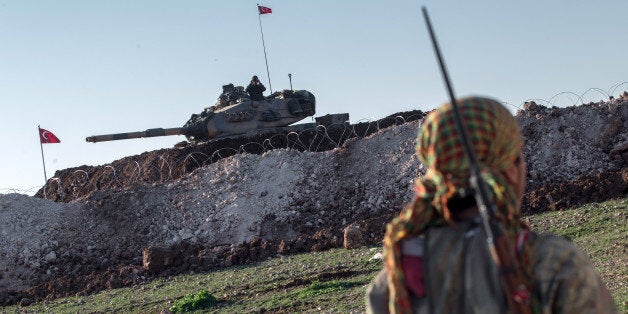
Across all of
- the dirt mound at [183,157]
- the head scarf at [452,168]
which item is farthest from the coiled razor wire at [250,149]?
the head scarf at [452,168]

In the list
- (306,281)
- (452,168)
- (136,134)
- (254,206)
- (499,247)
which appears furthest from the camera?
(136,134)

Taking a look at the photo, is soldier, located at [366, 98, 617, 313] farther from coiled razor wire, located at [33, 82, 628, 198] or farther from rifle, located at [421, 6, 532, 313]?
coiled razor wire, located at [33, 82, 628, 198]

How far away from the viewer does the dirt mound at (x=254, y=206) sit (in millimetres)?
19062

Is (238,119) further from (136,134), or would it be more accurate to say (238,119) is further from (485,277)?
(485,277)

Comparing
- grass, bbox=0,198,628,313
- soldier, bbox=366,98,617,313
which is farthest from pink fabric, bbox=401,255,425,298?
grass, bbox=0,198,628,313

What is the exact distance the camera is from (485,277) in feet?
9.13

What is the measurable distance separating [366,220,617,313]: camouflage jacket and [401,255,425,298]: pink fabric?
0.02 meters

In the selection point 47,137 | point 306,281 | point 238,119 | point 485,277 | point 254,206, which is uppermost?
point 47,137

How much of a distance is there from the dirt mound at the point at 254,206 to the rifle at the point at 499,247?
49.5 feet

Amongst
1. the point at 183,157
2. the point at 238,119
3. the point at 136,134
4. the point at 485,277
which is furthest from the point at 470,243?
the point at 136,134

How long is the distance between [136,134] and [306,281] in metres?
19.3

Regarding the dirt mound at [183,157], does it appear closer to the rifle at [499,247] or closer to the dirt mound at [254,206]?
the dirt mound at [254,206]

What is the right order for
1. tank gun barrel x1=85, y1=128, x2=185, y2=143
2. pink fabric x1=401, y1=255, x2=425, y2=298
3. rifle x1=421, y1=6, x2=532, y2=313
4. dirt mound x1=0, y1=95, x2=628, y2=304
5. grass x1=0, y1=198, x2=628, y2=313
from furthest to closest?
tank gun barrel x1=85, y1=128, x2=185, y2=143 → dirt mound x1=0, y1=95, x2=628, y2=304 → grass x1=0, y1=198, x2=628, y2=313 → pink fabric x1=401, y1=255, x2=425, y2=298 → rifle x1=421, y1=6, x2=532, y2=313

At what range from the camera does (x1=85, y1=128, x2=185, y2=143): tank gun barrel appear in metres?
32.4
